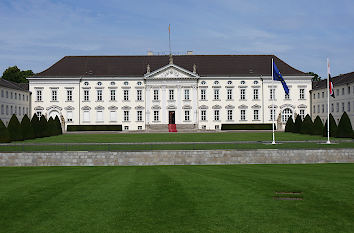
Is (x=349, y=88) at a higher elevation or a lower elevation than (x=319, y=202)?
higher

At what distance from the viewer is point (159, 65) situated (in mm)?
75625

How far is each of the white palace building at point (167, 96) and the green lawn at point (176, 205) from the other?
56.2 meters

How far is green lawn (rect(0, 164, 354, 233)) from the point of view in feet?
31.7

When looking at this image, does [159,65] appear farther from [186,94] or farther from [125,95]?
[125,95]

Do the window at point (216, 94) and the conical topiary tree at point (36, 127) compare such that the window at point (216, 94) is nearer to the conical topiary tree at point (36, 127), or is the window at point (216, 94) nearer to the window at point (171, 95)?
the window at point (171, 95)

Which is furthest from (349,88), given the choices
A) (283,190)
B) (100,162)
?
(283,190)

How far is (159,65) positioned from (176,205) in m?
65.5

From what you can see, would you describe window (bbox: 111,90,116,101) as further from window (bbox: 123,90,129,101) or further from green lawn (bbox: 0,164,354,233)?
green lawn (bbox: 0,164,354,233)

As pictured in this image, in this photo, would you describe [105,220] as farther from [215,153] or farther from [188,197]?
[215,153]

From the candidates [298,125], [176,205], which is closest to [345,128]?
[298,125]

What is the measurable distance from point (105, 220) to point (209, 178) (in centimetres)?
771

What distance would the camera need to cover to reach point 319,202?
1187cm

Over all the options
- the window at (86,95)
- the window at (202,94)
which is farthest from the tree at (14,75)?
the window at (202,94)

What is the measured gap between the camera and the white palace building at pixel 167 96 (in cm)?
7206
